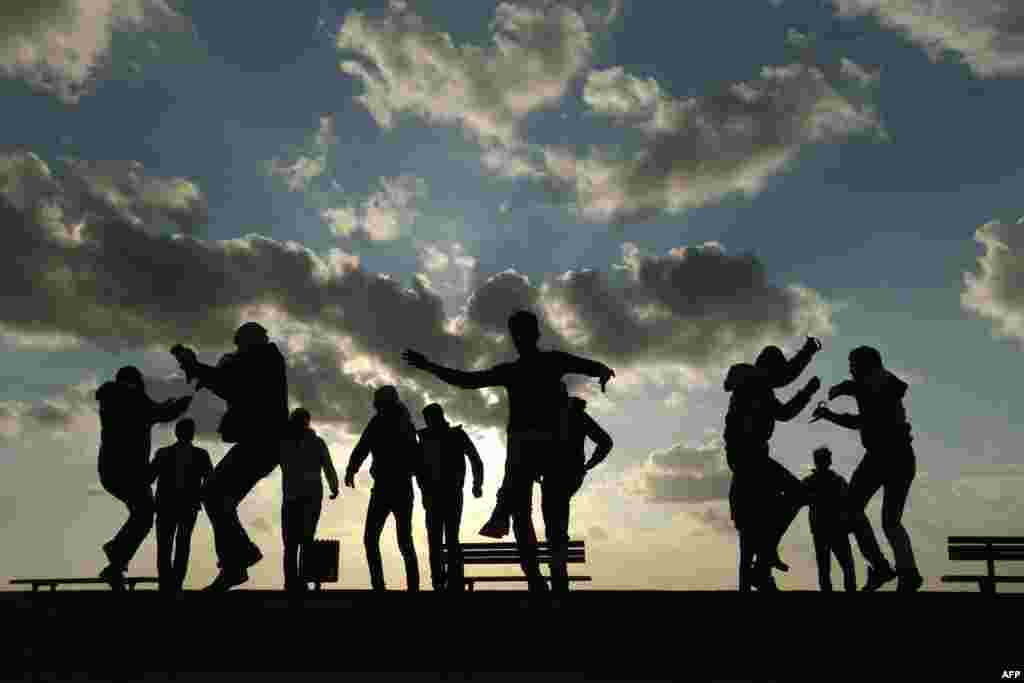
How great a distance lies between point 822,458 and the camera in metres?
13.7

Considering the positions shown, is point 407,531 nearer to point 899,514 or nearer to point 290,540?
point 290,540

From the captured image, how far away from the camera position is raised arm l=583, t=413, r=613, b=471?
9.52 m

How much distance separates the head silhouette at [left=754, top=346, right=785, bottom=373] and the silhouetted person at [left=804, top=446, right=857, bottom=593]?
3.99 m

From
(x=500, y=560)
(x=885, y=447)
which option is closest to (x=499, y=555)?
(x=500, y=560)

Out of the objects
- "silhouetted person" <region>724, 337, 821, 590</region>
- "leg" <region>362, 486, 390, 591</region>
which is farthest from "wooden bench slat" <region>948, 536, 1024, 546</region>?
"leg" <region>362, 486, 390, 591</region>

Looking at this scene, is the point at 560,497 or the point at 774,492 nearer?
the point at 560,497

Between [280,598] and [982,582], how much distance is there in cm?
973

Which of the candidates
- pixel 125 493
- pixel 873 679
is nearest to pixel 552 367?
pixel 873 679

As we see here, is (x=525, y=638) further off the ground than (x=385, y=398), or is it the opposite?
(x=385, y=398)

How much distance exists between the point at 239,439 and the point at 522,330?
2473 millimetres

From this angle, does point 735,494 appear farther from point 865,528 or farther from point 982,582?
point 982,582

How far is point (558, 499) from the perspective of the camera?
27.3 ft

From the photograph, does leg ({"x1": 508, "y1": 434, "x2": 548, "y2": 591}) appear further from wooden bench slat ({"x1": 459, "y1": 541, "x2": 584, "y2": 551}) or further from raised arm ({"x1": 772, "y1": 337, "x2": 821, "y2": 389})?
wooden bench slat ({"x1": 459, "y1": 541, "x2": 584, "y2": 551})

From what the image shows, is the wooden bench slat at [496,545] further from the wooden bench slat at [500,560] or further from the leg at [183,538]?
the leg at [183,538]
